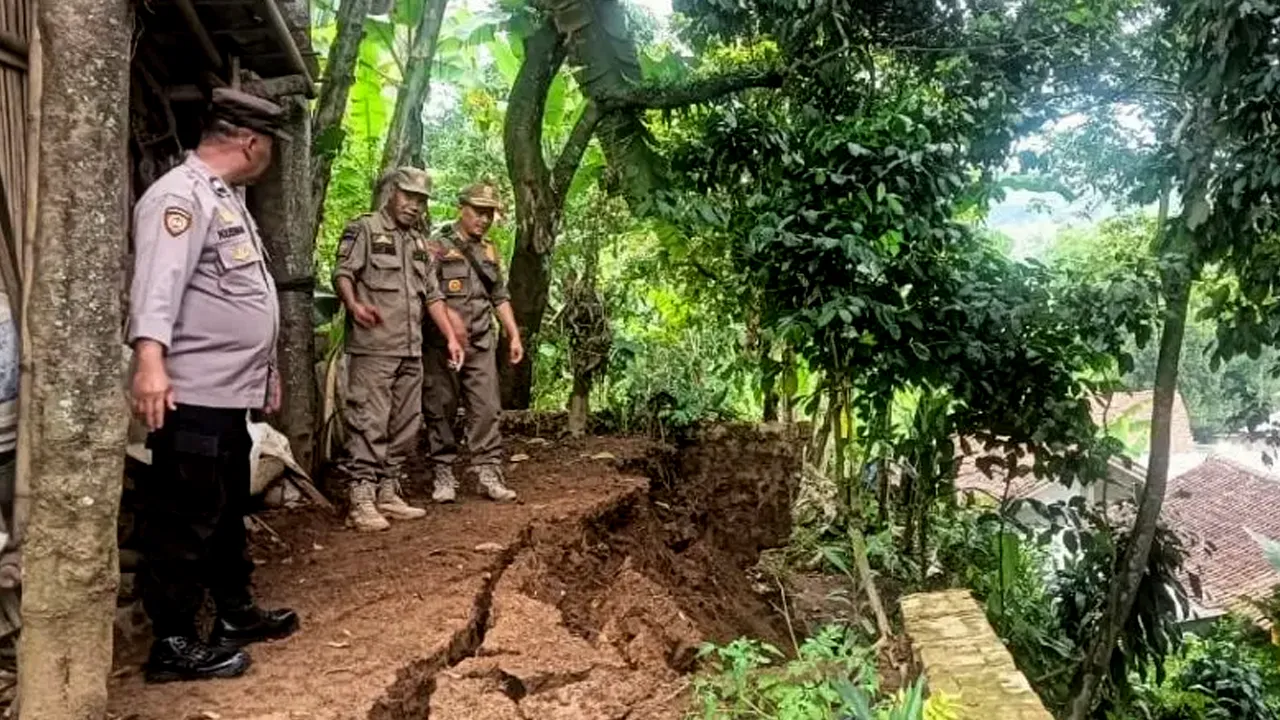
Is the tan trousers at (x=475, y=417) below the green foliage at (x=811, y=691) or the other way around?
the other way around

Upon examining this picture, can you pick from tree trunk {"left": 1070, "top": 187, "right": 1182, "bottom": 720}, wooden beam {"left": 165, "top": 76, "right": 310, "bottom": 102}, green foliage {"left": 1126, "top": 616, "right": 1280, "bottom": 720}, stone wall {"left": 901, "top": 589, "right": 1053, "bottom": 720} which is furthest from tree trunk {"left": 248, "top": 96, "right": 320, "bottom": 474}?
green foliage {"left": 1126, "top": 616, "right": 1280, "bottom": 720}

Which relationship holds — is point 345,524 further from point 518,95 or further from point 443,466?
point 518,95

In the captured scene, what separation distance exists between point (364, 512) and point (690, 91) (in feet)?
10.1

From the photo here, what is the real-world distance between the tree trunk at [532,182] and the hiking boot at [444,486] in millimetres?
2015

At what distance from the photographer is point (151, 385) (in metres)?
2.70

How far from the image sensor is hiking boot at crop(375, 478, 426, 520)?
16.0ft

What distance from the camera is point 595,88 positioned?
664 centimetres

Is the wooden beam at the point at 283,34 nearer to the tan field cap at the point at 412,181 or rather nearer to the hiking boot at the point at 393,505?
the tan field cap at the point at 412,181

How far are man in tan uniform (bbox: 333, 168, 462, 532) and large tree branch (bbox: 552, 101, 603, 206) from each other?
6.69 feet

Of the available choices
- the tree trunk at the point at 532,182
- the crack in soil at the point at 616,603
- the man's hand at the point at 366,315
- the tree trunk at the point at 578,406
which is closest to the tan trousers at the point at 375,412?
the man's hand at the point at 366,315

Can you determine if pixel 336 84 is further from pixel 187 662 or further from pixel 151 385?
pixel 187 662

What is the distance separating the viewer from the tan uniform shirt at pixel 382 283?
15.8 feet

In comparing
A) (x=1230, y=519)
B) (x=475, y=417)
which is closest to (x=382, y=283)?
(x=475, y=417)

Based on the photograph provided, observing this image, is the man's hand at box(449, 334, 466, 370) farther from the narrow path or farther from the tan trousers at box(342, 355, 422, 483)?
the narrow path
